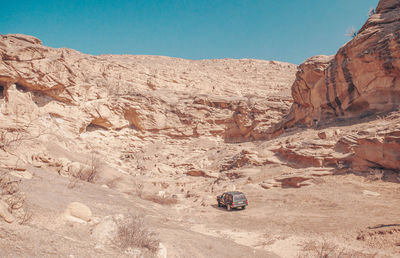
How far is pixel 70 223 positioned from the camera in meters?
4.80

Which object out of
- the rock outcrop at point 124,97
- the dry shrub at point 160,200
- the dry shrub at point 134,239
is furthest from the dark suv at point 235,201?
the rock outcrop at point 124,97

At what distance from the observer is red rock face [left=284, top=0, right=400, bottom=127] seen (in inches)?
631

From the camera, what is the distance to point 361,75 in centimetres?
1778

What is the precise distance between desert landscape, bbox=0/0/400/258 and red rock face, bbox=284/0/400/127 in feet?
0.31

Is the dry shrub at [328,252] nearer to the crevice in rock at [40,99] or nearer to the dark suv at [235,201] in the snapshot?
the dark suv at [235,201]

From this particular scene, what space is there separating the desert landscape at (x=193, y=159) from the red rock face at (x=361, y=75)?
10 cm

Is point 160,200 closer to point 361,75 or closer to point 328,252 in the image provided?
point 328,252

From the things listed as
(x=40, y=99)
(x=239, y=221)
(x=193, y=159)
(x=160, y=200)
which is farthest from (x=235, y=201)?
(x=40, y=99)

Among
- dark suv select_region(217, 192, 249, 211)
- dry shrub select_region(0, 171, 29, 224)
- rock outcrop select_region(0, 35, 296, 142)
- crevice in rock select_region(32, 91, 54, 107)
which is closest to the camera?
dry shrub select_region(0, 171, 29, 224)

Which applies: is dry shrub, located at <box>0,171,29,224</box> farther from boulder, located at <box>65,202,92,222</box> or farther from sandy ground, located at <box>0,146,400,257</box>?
boulder, located at <box>65,202,92,222</box>

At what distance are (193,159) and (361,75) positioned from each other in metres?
17.3

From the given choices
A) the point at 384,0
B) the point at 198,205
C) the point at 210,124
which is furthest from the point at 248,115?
the point at 198,205

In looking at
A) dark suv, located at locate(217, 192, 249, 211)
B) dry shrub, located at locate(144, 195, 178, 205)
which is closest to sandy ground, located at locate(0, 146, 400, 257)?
dark suv, located at locate(217, 192, 249, 211)

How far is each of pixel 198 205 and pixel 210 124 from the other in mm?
18231
